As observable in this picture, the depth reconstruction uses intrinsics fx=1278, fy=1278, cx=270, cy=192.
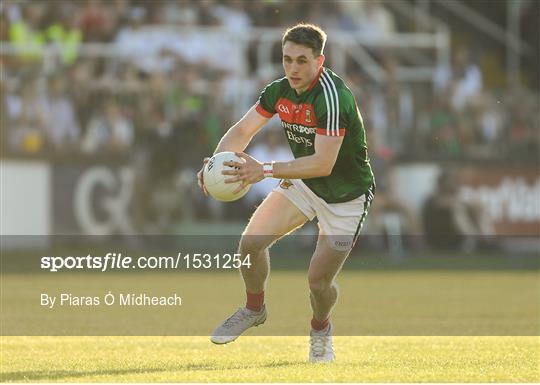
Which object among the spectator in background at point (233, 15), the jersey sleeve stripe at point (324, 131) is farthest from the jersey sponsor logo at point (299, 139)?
the spectator in background at point (233, 15)

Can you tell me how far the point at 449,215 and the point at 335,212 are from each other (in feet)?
46.9

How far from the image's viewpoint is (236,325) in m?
9.36

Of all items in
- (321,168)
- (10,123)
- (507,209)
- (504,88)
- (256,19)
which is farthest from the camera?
(504,88)

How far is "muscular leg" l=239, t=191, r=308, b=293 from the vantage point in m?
9.16

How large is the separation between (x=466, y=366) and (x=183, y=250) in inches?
530

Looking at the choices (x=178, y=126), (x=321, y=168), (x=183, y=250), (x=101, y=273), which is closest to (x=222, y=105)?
(x=178, y=126)

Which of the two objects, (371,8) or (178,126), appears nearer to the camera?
(178,126)

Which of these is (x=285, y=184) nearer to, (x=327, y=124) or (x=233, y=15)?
(x=327, y=124)

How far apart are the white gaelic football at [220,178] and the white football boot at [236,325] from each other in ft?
3.53

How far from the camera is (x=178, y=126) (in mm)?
22844

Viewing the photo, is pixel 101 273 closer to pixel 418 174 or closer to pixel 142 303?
pixel 142 303

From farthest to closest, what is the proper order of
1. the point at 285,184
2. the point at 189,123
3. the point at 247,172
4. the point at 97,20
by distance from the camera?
1. the point at 97,20
2. the point at 189,123
3. the point at 285,184
4. the point at 247,172

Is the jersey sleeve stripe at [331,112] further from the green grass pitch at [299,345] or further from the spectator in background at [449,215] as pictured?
the spectator in background at [449,215]
